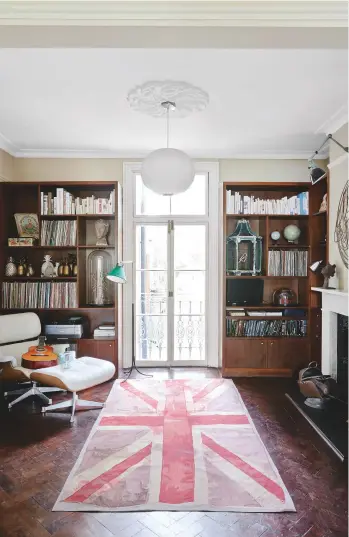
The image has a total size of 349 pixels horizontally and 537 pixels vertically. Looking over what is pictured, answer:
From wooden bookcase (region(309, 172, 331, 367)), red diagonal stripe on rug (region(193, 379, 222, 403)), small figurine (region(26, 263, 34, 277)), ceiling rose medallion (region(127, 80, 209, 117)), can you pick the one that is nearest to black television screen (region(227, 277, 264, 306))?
wooden bookcase (region(309, 172, 331, 367))

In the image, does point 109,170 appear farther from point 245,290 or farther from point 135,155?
point 245,290

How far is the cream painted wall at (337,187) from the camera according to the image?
147 inches

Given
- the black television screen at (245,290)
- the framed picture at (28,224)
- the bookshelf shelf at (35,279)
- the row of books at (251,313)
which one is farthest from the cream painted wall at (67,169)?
the row of books at (251,313)

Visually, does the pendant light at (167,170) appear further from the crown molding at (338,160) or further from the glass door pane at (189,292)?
the glass door pane at (189,292)

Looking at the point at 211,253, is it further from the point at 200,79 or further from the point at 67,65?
the point at 67,65

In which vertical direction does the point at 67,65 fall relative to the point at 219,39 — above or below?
above

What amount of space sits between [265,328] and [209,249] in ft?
3.99

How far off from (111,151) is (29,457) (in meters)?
3.49

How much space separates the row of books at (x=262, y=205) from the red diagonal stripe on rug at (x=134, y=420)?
98.9 inches

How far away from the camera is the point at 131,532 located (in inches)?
80.3

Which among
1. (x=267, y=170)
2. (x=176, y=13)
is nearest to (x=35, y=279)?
(x=267, y=170)

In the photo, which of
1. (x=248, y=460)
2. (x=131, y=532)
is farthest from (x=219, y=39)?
(x=248, y=460)

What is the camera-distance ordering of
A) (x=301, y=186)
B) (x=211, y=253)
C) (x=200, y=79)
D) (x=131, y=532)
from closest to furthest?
(x=131, y=532), (x=200, y=79), (x=301, y=186), (x=211, y=253)

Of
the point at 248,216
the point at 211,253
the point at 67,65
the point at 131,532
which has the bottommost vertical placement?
the point at 131,532
